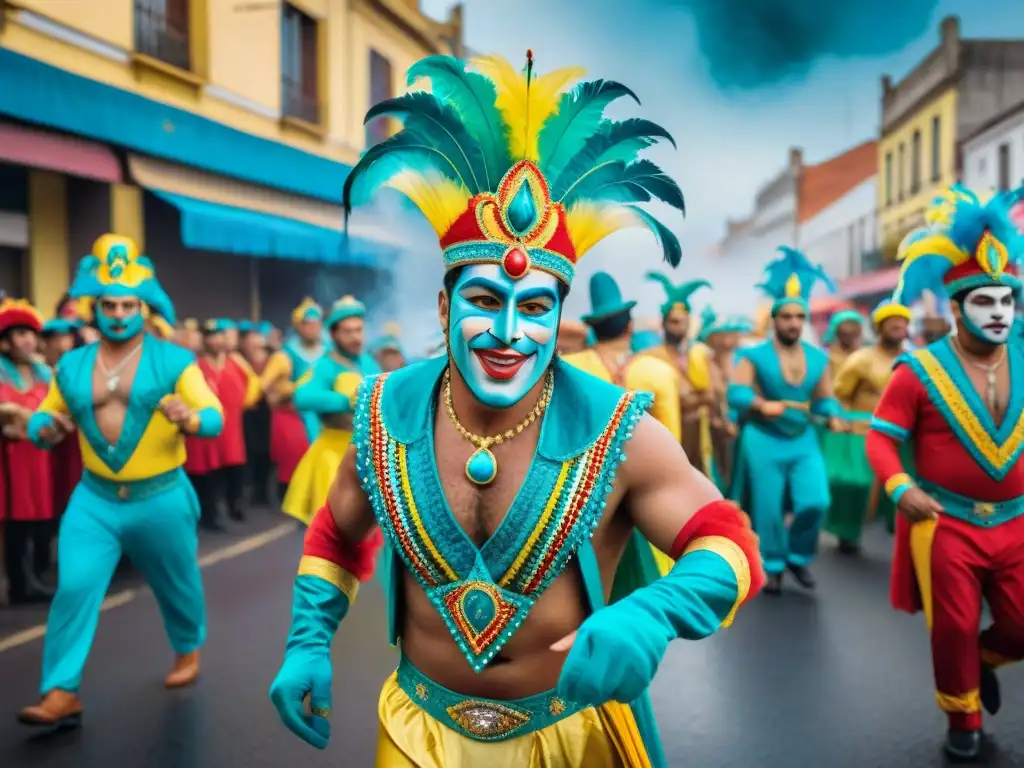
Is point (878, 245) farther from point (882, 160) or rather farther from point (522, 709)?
point (522, 709)

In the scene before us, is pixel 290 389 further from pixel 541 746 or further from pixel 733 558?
pixel 733 558

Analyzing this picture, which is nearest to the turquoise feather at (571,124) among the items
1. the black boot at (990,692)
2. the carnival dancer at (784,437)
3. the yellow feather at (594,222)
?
the yellow feather at (594,222)

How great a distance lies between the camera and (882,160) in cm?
2772

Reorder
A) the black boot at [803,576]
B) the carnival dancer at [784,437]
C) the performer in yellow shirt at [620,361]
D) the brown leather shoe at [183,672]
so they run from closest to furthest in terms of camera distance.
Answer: the brown leather shoe at [183,672], the performer in yellow shirt at [620,361], the carnival dancer at [784,437], the black boot at [803,576]

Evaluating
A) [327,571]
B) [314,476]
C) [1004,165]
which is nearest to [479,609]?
[327,571]

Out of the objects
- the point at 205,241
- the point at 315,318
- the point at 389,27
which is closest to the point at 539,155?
the point at 315,318

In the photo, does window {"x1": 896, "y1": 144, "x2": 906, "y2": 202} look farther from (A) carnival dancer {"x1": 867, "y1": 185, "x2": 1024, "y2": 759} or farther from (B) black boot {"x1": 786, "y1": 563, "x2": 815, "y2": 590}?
(A) carnival dancer {"x1": 867, "y1": 185, "x2": 1024, "y2": 759}

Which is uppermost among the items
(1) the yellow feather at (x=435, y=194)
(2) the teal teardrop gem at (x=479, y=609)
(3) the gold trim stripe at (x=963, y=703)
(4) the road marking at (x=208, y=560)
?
(1) the yellow feather at (x=435, y=194)

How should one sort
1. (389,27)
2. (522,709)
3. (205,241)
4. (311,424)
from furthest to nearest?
(389,27) → (205,241) → (311,424) → (522,709)

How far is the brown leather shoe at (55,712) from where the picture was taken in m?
4.31

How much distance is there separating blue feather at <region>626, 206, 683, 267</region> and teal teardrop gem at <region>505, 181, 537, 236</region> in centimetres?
30

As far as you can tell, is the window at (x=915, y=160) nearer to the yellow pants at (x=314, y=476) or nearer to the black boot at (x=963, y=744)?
the yellow pants at (x=314, y=476)

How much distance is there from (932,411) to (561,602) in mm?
2656

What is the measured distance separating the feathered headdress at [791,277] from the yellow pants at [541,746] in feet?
17.6
